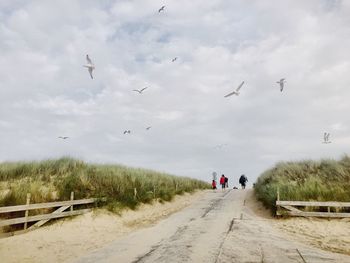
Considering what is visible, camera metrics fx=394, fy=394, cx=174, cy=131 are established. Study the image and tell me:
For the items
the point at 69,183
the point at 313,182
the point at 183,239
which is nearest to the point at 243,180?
the point at 313,182

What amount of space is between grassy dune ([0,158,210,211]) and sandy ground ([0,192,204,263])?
1062 millimetres

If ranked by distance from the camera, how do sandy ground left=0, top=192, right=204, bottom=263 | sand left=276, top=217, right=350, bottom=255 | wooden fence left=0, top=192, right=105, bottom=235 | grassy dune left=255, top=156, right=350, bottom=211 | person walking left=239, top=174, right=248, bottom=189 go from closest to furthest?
sandy ground left=0, top=192, right=204, bottom=263
sand left=276, top=217, right=350, bottom=255
wooden fence left=0, top=192, right=105, bottom=235
grassy dune left=255, top=156, right=350, bottom=211
person walking left=239, top=174, right=248, bottom=189

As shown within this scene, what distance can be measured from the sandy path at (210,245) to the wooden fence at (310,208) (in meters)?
1.33

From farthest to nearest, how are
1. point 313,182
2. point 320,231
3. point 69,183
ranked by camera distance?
point 313,182
point 69,183
point 320,231

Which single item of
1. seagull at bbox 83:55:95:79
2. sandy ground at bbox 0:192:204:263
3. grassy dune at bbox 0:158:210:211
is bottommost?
sandy ground at bbox 0:192:204:263

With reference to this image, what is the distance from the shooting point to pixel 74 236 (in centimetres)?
1708

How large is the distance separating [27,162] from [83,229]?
1028cm

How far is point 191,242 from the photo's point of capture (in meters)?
13.6

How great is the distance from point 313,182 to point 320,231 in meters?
6.41

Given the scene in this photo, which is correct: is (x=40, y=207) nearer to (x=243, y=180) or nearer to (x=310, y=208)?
(x=310, y=208)

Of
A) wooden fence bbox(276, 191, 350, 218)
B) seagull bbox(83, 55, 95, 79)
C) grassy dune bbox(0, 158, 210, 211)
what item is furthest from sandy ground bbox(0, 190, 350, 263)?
seagull bbox(83, 55, 95, 79)

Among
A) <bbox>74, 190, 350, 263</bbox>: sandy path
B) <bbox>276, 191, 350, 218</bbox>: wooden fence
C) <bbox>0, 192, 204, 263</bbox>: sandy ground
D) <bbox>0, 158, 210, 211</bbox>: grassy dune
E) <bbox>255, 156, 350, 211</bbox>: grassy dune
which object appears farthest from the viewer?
<bbox>255, 156, 350, 211</bbox>: grassy dune

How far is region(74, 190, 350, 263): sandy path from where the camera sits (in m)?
11.5

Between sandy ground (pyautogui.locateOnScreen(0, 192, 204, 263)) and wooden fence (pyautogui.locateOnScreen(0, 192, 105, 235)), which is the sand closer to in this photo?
sandy ground (pyautogui.locateOnScreen(0, 192, 204, 263))
